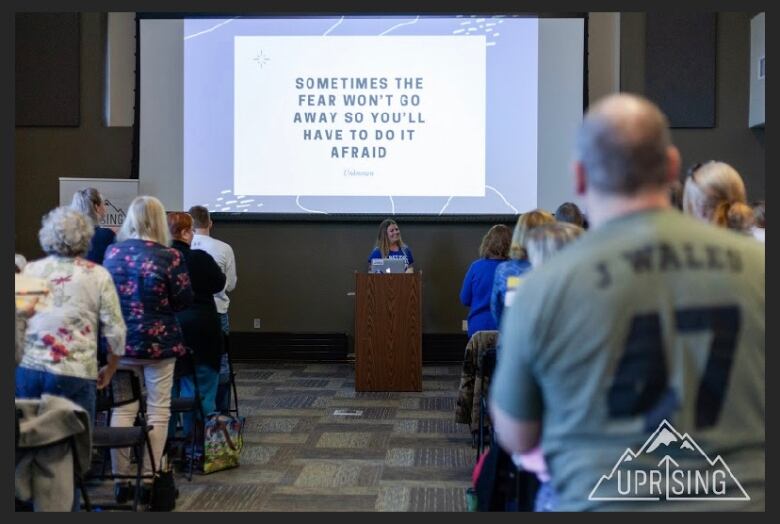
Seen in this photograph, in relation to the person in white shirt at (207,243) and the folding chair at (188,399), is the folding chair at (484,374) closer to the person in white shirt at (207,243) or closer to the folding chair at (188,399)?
the folding chair at (188,399)

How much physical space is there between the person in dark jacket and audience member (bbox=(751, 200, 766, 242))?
257 cm

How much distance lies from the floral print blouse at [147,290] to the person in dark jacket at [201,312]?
59cm

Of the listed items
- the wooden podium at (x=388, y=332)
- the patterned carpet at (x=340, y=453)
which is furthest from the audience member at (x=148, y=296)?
the wooden podium at (x=388, y=332)

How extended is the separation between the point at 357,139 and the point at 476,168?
1.10 m

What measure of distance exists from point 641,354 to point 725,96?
7.74 meters

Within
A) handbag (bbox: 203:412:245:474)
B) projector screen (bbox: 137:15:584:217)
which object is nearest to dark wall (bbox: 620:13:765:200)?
projector screen (bbox: 137:15:584:217)

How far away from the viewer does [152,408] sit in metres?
4.24

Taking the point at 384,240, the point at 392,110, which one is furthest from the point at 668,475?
the point at 392,110

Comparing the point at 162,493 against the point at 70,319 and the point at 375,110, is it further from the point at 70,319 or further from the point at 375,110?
the point at 375,110

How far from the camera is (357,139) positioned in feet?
27.5

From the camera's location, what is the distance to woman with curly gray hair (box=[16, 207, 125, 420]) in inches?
134

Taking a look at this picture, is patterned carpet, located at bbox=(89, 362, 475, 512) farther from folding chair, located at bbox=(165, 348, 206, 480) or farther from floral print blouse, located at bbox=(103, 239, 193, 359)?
floral print blouse, located at bbox=(103, 239, 193, 359)

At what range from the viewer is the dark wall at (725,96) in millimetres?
8508

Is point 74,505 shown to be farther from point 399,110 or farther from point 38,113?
point 38,113
